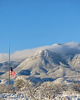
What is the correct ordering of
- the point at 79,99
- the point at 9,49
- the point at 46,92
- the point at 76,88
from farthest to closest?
the point at 9,49 < the point at 76,88 < the point at 79,99 < the point at 46,92

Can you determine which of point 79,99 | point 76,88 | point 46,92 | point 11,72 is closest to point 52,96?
point 46,92

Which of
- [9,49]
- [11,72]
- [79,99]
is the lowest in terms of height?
[79,99]

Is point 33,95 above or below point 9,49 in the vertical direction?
below

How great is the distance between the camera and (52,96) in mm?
16234

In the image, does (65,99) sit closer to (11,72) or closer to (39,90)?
(39,90)

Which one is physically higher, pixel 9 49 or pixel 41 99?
Result: pixel 9 49

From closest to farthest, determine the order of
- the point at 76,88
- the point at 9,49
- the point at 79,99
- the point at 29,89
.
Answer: the point at 29,89
the point at 79,99
the point at 76,88
the point at 9,49

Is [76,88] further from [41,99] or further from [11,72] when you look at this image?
[41,99]

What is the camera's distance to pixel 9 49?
43.8 metres

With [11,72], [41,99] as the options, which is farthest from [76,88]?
[41,99]

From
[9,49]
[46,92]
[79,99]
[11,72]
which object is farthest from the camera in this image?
[9,49]

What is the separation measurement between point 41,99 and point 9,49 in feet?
95.3

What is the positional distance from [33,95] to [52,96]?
154 cm

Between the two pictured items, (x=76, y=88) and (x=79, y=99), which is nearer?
(x=79, y=99)
